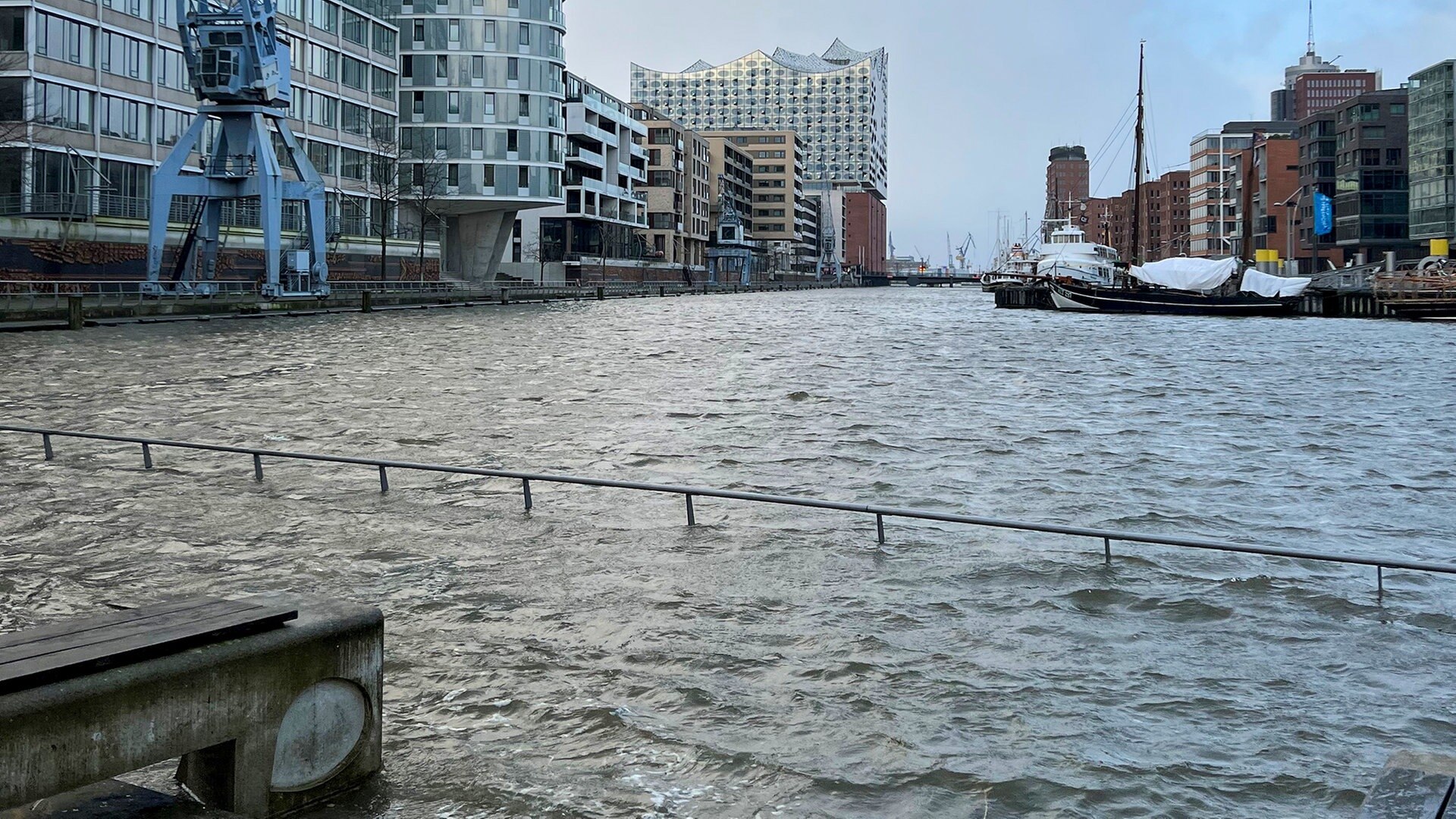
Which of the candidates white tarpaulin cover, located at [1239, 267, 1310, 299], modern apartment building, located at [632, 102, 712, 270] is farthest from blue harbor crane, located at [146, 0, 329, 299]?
modern apartment building, located at [632, 102, 712, 270]

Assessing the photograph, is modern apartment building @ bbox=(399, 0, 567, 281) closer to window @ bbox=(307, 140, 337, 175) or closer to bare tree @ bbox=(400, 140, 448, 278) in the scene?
bare tree @ bbox=(400, 140, 448, 278)

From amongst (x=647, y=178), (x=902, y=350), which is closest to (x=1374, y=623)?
(x=902, y=350)

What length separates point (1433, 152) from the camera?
11600 centimetres

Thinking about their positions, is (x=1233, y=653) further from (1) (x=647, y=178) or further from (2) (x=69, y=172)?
(1) (x=647, y=178)

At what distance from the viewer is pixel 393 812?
6.59 metres

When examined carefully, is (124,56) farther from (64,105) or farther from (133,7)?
(64,105)

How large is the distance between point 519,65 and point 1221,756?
10918 centimetres

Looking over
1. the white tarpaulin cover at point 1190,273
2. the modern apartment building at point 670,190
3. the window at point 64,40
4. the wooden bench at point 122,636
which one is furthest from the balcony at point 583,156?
the wooden bench at point 122,636

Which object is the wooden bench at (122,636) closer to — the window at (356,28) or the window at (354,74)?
the window at (354,74)

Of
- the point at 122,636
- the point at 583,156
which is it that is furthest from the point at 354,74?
the point at 122,636

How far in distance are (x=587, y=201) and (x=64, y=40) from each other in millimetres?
71855

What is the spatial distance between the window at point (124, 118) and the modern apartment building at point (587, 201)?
2064 inches

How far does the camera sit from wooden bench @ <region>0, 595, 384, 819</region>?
4973 mm

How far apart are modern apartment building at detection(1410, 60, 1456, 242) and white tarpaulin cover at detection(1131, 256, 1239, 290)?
32.6 m
